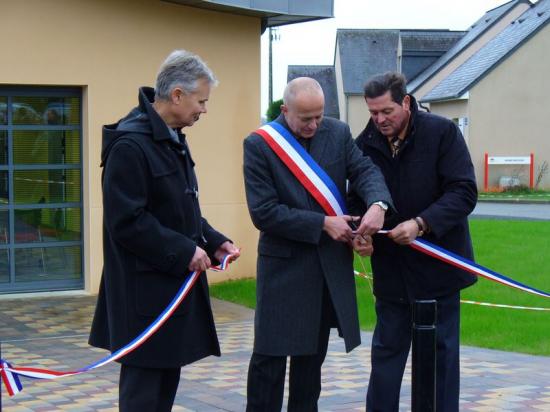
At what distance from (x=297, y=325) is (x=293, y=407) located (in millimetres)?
480

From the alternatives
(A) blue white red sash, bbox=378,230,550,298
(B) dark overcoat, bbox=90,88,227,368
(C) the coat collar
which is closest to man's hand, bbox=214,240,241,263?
(B) dark overcoat, bbox=90,88,227,368

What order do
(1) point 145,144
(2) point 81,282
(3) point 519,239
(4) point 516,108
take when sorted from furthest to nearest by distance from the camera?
(4) point 516,108
(3) point 519,239
(2) point 81,282
(1) point 145,144

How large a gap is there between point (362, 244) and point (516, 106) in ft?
117

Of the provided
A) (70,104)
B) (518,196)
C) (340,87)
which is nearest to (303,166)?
(70,104)

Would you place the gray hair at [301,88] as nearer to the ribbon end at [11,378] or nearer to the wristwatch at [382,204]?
the wristwatch at [382,204]

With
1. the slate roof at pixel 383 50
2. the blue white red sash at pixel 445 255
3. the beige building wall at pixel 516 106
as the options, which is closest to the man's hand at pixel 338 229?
the blue white red sash at pixel 445 255

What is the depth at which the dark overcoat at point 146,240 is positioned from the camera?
14.0 feet

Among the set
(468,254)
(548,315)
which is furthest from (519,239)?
(468,254)

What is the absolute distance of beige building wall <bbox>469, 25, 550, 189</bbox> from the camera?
38.7 metres

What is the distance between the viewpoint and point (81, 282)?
38.9 feet

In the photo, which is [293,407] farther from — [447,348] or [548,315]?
[548,315]

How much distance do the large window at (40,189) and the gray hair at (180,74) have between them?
7.42 metres

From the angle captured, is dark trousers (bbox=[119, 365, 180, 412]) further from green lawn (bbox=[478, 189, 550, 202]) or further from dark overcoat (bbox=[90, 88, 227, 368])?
green lawn (bbox=[478, 189, 550, 202])

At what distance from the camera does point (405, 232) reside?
5027 mm
